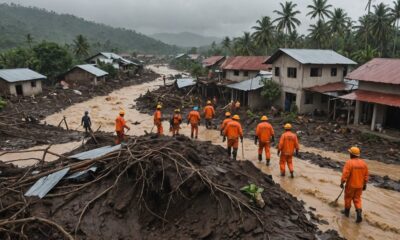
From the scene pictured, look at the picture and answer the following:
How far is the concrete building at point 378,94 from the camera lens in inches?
651

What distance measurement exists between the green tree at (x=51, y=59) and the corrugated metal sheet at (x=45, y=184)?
31992 mm

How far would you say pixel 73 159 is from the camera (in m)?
8.33

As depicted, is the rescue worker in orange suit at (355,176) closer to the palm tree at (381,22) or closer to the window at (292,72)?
the window at (292,72)

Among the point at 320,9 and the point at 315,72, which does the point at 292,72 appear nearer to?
the point at 315,72

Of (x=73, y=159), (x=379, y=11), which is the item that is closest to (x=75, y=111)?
(x=73, y=159)

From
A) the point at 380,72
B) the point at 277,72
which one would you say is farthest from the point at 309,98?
the point at 380,72

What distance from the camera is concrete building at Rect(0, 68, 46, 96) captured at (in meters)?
26.8

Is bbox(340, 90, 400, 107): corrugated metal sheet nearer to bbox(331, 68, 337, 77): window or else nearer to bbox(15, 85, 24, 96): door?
bbox(331, 68, 337, 77): window

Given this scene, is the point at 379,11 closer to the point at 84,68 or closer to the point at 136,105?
the point at 136,105

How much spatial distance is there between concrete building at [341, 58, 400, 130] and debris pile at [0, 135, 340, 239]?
11724 mm

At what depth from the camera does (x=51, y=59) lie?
121 feet

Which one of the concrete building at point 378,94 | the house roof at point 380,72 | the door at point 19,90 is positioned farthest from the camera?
the door at point 19,90

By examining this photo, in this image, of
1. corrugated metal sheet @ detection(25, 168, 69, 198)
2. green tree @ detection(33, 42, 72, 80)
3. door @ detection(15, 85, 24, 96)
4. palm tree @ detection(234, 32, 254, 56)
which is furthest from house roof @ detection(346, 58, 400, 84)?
green tree @ detection(33, 42, 72, 80)

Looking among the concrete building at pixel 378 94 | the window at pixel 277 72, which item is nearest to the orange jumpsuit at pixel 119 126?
the concrete building at pixel 378 94
